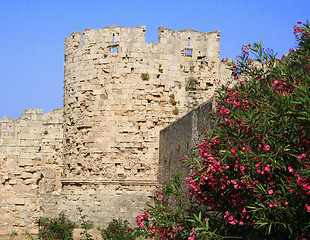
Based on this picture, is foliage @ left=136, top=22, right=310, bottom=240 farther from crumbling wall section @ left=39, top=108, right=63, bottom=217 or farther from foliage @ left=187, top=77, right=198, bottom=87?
crumbling wall section @ left=39, top=108, right=63, bottom=217

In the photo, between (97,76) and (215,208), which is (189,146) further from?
(97,76)

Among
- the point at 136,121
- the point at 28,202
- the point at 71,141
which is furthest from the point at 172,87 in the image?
the point at 28,202

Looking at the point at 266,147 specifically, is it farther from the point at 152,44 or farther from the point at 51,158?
the point at 51,158

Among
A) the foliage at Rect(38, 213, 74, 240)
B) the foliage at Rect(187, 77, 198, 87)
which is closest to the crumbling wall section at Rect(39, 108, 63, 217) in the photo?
the foliage at Rect(187, 77, 198, 87)

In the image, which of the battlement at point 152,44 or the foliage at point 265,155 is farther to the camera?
the battlement at point 152,44

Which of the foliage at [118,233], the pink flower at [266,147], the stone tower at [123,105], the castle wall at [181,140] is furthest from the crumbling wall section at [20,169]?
the pink flower at [266,147]

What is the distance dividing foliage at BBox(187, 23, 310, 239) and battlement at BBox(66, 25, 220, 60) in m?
8.30

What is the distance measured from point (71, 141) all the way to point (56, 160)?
4.94 meters

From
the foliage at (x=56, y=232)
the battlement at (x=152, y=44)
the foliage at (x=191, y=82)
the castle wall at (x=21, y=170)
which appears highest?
the battlement at (x=152, y=44)

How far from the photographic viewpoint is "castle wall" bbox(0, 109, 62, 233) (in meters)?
14.0

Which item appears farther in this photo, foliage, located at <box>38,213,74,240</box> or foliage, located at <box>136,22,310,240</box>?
foliage, located at <box>38,213,74,240</box>

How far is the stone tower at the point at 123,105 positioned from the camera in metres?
14.6

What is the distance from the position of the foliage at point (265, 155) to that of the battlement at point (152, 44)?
8297 mm

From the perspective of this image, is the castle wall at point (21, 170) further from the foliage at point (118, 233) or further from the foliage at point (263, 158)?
the foliage at point (263, 158)
